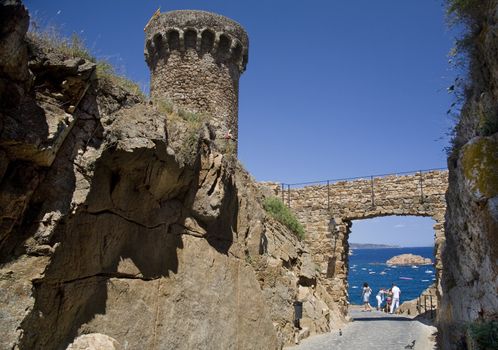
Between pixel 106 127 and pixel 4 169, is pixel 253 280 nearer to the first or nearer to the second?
pixel 106 127

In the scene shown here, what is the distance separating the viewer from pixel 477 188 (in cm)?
549

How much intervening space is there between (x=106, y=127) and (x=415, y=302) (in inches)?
764

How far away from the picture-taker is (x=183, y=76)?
17.4 meters

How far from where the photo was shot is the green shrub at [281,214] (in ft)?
51.1

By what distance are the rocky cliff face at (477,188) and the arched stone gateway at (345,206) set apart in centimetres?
1162

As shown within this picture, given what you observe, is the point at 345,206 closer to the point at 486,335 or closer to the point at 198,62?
the point at 198,62

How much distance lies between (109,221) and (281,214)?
9.57 meters

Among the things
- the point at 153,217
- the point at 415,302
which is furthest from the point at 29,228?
the point at 415,302

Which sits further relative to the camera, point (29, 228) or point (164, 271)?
point (164, 271)

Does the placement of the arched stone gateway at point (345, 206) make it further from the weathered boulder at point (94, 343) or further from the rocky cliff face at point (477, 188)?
the weathered boulder at point (94, 343)

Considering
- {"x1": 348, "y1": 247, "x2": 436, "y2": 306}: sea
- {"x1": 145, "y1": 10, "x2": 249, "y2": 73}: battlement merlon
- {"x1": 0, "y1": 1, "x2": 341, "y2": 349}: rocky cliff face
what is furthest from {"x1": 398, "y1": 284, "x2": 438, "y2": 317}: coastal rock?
{"x1": 145, "y1": 10, "x2": 249, "y2": 73}: battlement merlon

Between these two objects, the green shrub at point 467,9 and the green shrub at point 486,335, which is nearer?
the green shrub at point 486,335

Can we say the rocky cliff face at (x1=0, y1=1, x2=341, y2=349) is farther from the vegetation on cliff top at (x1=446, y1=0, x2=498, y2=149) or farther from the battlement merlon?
the battlement merlon

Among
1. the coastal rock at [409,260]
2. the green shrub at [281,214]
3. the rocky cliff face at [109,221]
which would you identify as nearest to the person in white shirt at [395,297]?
the green shrub at [281,214]
